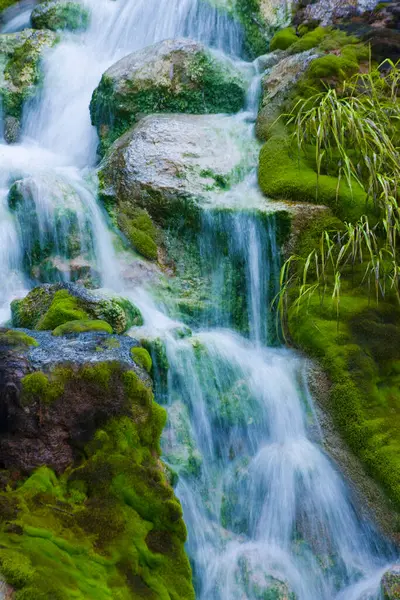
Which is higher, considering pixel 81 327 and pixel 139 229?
pixel 139 229

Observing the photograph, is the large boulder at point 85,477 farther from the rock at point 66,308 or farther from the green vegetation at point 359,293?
the green vegetation at point 359,293

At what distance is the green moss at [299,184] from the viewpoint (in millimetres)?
6113

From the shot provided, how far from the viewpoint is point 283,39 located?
9406mm

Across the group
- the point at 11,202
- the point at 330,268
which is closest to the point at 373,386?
the point at 330,268

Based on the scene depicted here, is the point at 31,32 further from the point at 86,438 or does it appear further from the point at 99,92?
the point at 86,438

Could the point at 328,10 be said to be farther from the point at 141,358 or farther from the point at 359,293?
the point at 141,358

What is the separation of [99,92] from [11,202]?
2958mm

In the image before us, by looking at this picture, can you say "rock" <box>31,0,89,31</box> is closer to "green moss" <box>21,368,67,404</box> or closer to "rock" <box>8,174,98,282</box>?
"rock" <box>8,174,98,282</box>

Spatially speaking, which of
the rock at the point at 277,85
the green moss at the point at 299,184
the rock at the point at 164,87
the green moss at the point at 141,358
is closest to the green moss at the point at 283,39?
the rock at the point at 277,85

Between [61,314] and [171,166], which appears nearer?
[61,314]

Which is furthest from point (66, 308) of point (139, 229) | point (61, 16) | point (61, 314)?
point (61, 16)

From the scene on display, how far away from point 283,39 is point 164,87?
2426mm

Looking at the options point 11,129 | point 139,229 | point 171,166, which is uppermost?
point 11,129

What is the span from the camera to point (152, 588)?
3002 millimetres
